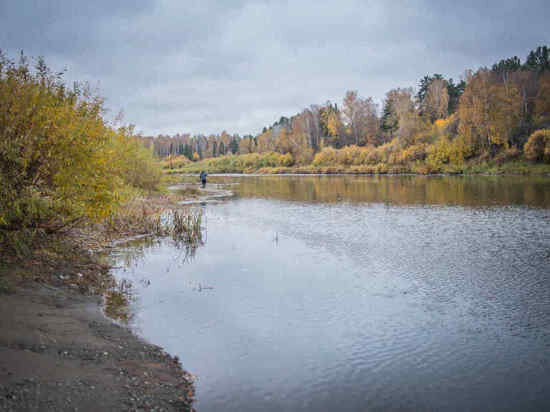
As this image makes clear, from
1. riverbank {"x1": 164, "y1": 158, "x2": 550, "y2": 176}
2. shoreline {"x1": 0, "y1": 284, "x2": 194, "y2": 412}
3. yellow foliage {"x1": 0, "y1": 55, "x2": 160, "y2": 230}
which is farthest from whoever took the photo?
riverbank {"x1": 164, "y1": 158, "x2": 550, "y2": 176}

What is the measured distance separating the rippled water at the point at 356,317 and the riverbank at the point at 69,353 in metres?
0.69

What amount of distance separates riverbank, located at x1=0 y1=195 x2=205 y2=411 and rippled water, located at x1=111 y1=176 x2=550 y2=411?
0.69 meters

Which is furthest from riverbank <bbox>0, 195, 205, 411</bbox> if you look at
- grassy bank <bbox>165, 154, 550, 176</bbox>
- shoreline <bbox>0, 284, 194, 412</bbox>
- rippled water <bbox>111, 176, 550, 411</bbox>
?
grassy bank <bbox>165, 154, 550, 176</bbox>

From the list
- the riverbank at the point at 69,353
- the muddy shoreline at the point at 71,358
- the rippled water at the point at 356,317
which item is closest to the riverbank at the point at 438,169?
the rippled water at the point at 356,317

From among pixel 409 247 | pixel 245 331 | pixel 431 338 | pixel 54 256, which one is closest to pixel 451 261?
pixel 409 247

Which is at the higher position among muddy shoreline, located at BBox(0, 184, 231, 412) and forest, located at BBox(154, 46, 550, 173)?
Result: forest, located at BBox(154, 46, 550, 173)

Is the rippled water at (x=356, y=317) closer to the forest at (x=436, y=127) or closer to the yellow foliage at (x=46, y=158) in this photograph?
the yellow foliage at (x=46, y=158)

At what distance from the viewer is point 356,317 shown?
9.38 metres

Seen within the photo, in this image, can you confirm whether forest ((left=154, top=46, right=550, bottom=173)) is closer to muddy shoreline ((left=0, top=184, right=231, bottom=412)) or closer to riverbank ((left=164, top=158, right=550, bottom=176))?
riverbank ((left=164, top=158, right=550, bottom=176))

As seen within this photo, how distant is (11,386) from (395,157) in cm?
8384

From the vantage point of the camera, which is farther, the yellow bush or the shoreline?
the yellow bush

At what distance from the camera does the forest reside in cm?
6819

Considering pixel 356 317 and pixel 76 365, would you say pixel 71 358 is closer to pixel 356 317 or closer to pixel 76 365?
pixel 76 365

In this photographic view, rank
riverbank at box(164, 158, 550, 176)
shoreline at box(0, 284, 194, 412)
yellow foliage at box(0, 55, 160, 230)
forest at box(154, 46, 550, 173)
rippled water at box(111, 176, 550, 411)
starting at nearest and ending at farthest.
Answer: shoreline at box(0, 284, 194, 412)
rippled water at box(111, 176, 550, 411)
yellow foliage at box(0, 55, 160, 230)
riverbank at box(164, 158, 550, 176)
forest at box(154, 46, 550, 173)
